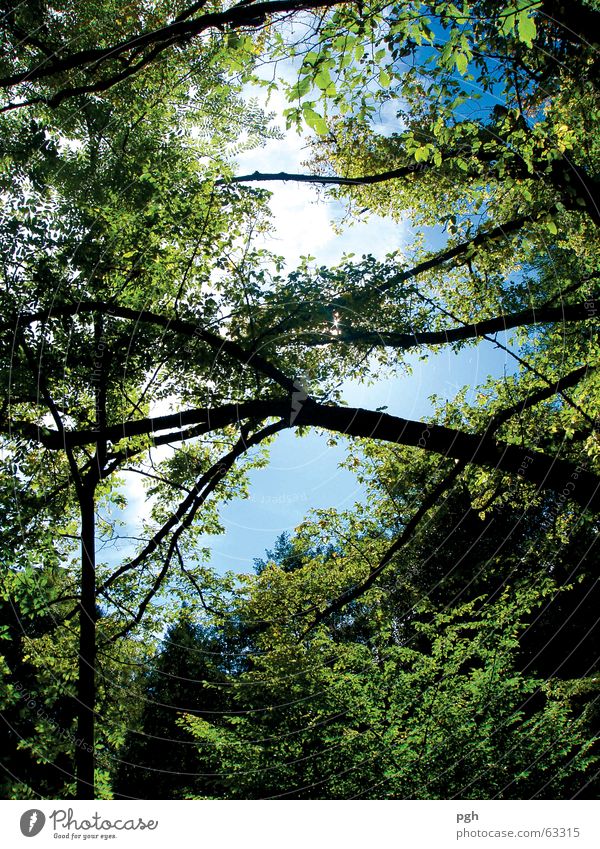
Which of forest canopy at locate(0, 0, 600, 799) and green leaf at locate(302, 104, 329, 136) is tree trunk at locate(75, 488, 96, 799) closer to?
forest canopy at locate(0, 0, 600, 799)

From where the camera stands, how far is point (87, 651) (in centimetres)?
723

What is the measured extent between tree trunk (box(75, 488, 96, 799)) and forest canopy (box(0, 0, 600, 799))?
0.15 feet

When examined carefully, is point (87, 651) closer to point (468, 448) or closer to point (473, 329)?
point (468, 448)

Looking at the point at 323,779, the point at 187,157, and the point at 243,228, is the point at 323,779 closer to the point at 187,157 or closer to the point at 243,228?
the point at 243,228

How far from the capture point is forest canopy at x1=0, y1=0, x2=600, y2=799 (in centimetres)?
676

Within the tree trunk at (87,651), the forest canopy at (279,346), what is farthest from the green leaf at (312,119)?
the tree trunk at (87,651)

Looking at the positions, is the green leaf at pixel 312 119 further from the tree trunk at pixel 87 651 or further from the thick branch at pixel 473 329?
the tree trunk at pixel 87 651

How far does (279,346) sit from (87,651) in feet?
14.8

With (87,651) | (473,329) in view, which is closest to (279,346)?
(473,329)

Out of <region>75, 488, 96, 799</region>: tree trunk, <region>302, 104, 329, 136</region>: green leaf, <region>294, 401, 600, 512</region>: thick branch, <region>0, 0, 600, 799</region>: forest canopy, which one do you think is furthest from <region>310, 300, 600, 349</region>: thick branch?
<region>75, 488, 96, 799</region>: tree trunk

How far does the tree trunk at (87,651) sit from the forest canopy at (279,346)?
0.05 metres

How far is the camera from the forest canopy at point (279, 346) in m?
6.76
